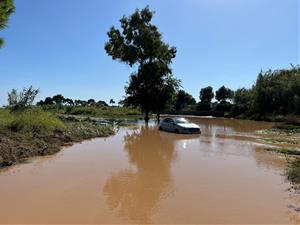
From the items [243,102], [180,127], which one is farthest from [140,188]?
[243,102]

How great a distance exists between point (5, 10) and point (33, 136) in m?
7.87

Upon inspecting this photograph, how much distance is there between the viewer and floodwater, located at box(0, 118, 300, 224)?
6.82 m

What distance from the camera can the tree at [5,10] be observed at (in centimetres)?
1045

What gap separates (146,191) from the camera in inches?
347

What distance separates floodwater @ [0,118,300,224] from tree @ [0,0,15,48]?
16.3 feet

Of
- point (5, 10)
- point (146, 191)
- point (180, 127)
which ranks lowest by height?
point (146, 191)

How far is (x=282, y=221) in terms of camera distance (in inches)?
264

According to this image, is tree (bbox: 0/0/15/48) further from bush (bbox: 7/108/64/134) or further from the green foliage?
the green foliage

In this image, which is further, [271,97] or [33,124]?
[271,97]

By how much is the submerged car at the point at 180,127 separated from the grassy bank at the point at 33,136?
19.7ft

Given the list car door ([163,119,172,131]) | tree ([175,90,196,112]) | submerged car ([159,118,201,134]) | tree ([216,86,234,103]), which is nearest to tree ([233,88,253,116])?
tree ([216,86,234,103])

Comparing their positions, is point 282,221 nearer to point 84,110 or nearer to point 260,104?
point 260,104

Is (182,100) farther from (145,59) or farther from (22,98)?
(22,98)

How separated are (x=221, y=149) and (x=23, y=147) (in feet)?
33.4
